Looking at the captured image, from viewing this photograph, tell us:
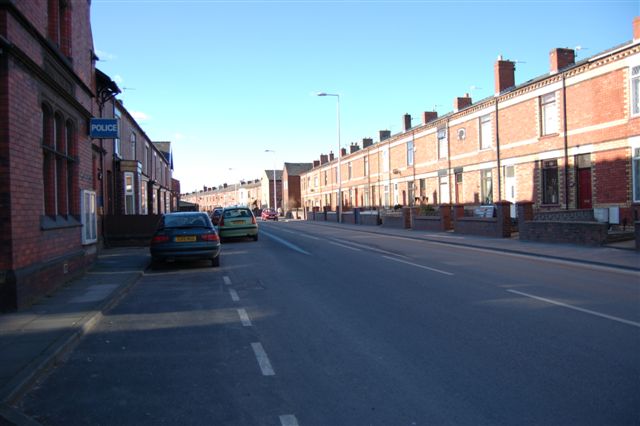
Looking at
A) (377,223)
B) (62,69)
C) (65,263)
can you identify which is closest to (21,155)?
(65,263)

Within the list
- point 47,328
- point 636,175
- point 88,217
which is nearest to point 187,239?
point 88,217

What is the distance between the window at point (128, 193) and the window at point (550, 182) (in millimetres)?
19985

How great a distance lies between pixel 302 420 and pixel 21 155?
6.76 meters

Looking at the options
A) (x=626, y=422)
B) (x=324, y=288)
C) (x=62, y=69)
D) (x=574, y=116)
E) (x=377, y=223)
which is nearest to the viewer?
(x=626, y=422)

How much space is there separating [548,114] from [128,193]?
2064 cm

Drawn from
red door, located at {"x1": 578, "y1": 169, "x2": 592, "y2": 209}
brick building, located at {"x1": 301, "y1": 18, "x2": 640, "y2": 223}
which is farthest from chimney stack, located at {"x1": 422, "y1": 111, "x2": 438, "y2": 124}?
red door, located at {"x1": 578, "y1": 169, "x2": 592, "y2": 209}

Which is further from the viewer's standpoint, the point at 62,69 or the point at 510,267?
the point at 510,267

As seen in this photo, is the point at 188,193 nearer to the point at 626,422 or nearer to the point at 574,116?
the point at 574,116

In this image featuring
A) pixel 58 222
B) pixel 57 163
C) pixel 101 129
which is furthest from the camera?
pixel 101 129

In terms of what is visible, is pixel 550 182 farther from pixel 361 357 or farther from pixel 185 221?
pixel 361 357

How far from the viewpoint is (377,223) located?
131 ft

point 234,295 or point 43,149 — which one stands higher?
point 43,149

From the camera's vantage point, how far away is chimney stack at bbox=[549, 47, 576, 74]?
25.4 m

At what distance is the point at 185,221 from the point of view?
14.3 meters
